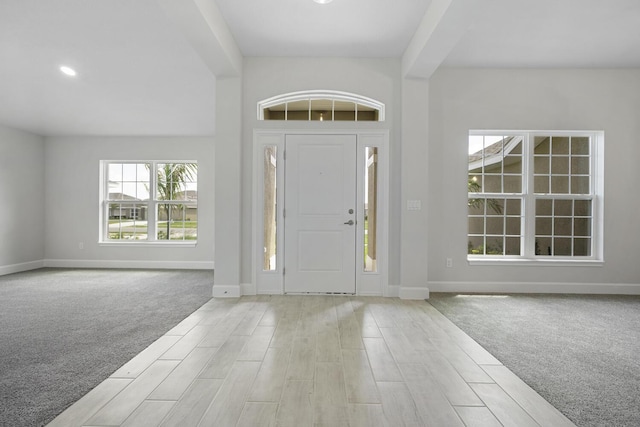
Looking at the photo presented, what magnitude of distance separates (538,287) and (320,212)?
3.10 meters

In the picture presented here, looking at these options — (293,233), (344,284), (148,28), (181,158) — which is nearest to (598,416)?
(344,284)

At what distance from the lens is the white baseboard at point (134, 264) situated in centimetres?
694

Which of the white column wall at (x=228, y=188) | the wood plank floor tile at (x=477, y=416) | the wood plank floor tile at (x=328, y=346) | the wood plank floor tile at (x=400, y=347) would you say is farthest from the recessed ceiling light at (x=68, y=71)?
the wood plank floor tile at (x=477, y=416)

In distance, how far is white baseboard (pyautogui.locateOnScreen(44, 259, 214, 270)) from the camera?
6.94 meters

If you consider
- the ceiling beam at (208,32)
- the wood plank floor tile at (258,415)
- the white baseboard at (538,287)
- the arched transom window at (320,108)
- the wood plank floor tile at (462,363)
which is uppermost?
the ceiling beam at (208,32)

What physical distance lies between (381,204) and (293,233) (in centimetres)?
118

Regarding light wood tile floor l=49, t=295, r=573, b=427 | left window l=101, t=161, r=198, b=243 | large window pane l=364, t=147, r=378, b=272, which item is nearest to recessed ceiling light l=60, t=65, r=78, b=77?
left window l=101, t=161, r=198, b=243

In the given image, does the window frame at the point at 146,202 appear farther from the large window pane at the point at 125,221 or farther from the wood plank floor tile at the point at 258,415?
the wood plank floor tile at the point at 258,415

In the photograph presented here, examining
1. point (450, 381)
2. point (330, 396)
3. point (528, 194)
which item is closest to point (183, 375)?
point (330, 396)

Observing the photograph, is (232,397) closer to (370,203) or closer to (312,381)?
(312,381)

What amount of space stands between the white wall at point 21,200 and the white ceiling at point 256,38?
3.90ft

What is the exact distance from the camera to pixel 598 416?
1.93 metres

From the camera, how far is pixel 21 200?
6664mm

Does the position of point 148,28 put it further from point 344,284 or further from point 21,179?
point 21,179
